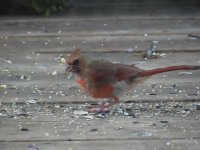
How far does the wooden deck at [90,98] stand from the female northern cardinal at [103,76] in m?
0.09

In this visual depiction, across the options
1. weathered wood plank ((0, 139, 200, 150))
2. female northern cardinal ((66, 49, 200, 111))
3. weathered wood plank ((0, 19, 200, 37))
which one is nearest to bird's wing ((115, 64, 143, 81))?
female northern cardinal ((66, 49, 200, 111))

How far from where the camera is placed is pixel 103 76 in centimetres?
275

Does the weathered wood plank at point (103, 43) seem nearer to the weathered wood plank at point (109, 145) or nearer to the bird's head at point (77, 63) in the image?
the bird's head at point (77, 63)

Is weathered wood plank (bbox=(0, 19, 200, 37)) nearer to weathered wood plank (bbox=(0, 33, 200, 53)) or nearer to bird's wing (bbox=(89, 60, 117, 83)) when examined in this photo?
weathered wood plank (bbox=(0, 33, 200, 53))

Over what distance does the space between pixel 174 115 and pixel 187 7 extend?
252cm

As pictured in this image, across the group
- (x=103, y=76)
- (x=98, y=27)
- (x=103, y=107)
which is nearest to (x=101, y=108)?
(x=103, y=107)

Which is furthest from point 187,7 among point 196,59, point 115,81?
point 115,81

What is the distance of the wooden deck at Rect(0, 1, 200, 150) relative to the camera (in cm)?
247

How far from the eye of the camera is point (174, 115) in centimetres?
273

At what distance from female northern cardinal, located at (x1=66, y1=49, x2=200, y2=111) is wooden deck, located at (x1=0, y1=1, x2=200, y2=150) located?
88 millimetres

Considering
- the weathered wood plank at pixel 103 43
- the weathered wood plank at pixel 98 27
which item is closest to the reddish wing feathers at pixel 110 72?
the weathered wood plank at pixel 103 43

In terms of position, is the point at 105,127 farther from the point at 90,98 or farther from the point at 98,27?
the point at 98,27

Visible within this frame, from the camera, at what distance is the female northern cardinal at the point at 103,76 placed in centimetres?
275

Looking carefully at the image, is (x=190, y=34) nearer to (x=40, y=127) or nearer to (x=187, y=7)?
(x=187, y=7)
